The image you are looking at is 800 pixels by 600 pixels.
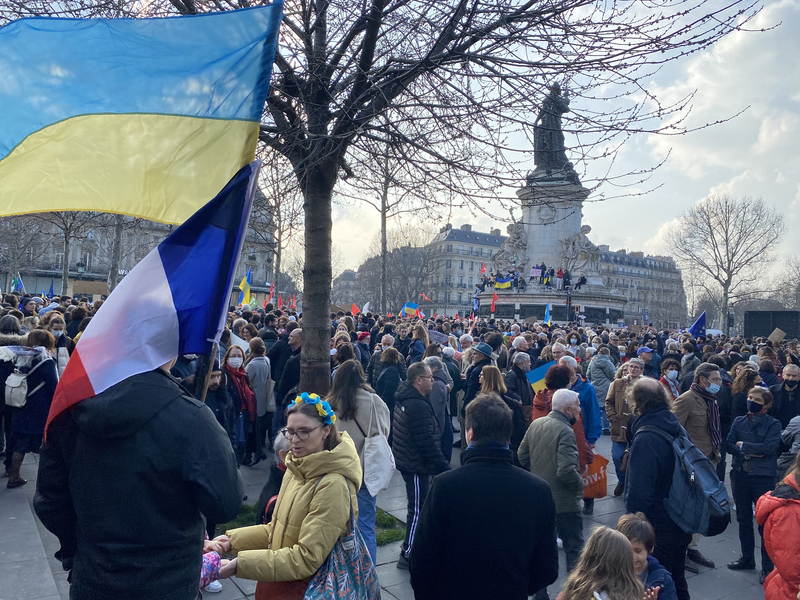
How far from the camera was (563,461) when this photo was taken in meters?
4.64

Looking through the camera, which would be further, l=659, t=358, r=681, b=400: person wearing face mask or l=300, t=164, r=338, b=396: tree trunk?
l=659, t=358, r=681, b=400: person wearing face mask

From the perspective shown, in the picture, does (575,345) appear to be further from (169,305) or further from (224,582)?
(169,305)

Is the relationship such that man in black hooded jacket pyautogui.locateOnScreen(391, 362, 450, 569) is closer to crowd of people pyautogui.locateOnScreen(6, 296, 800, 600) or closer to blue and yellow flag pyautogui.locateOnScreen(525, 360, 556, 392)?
crowd of people pyautogui.locateOnScreen(6, 296, 800, 600)

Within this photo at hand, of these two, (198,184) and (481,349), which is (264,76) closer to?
(198,184)

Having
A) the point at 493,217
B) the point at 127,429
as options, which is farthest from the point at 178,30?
the point at 493,217

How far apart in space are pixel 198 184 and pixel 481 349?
17.0 feet

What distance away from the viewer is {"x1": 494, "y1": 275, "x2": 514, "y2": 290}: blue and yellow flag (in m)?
35.3

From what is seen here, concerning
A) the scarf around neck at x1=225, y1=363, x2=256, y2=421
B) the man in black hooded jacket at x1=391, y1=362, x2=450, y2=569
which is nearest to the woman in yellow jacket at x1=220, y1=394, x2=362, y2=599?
the man in black hooded jacket at x1=391, y1=362, x2=450, y2=569

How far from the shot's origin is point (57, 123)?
3023 millimetres

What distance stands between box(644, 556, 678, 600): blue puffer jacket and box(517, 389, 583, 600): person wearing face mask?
1358 mm

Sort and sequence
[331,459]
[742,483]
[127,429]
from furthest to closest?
[742,483]
[331,459]
[127,429]

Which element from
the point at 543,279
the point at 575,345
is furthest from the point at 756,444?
the point at 543,279

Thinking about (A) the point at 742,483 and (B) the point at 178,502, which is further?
(A) the point at 742,483

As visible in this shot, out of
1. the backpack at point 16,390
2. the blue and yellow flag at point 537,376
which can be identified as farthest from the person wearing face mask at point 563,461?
the backpack at point 16,390
